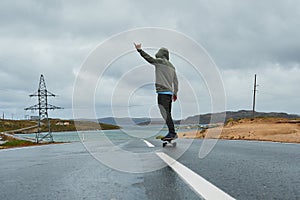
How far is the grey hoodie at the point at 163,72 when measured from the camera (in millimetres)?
7131

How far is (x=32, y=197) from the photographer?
2.79 metres

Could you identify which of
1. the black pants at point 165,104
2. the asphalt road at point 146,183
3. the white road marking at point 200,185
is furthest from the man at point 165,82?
the white road marking at point 200,185

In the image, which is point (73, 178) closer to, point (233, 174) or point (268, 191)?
point (233, 174)

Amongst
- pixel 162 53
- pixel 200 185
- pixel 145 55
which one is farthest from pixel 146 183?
pixel 162 53

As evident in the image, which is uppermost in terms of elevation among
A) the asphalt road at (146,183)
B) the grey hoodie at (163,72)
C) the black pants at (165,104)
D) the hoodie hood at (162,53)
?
the hoodie hood at (162,53)

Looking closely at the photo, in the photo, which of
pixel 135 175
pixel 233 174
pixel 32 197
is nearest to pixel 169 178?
pixel 135 175

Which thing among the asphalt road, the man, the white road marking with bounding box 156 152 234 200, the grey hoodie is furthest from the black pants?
the white road marking with bounding box 156 152 234 200

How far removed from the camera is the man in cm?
719

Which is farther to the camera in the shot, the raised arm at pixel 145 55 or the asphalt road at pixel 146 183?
the raised arm at pixel 145 55

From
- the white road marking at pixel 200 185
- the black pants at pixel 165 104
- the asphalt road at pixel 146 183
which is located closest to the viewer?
the white road marking at pixel 200 185

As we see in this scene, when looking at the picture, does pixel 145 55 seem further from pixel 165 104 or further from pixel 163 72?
pixel 165 104

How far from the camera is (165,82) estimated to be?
7.27 meters

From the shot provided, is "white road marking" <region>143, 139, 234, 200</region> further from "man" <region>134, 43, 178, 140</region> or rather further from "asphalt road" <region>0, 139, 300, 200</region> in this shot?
"man" <region>134, 43, 178, 140</region>

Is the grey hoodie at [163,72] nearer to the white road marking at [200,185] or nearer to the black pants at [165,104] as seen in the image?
the black pants at [165,104]
